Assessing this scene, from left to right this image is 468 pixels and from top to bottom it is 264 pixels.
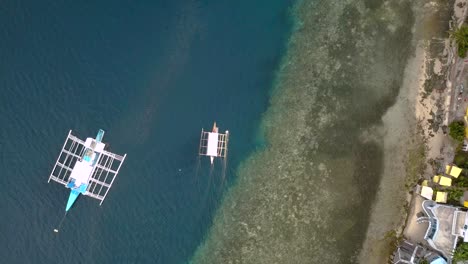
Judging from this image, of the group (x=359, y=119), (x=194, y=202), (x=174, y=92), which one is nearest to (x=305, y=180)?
(x=359, y=119)

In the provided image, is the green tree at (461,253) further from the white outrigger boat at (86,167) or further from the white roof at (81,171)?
the white roof at (81,171)

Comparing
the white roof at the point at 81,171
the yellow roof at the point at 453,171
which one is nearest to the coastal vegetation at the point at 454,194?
the yellow roof at the point at 453,171

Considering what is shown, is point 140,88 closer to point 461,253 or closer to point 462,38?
point 462,38

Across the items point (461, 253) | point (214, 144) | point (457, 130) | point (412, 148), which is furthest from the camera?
point (412, 148)

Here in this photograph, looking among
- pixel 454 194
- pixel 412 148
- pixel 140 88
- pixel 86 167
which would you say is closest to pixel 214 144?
pixel 140 88

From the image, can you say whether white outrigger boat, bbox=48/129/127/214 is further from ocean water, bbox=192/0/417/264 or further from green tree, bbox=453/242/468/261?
green tree, bbox=453/242/468/261

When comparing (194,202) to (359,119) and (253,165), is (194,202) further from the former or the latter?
(359,119)
